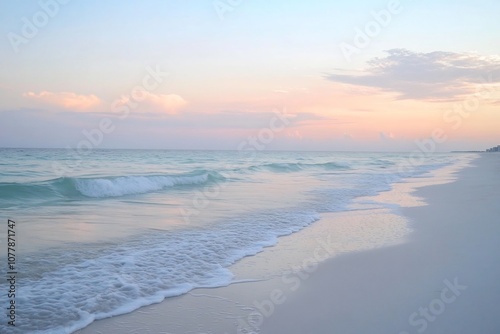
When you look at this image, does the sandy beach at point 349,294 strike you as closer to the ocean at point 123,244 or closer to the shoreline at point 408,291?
the shoreline at point 408,291

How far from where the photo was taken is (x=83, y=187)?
59.9 feet

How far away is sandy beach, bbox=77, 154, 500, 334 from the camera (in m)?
4.36

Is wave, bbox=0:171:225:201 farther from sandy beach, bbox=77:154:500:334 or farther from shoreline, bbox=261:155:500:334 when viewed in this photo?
shoreline, bbox=261:155:500:334

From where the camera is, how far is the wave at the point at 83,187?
52.7ft

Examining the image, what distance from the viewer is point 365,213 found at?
1219cm

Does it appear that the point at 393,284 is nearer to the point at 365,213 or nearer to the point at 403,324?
the point at 403,324

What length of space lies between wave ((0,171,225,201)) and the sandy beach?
11.8m

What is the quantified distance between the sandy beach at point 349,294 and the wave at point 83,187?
11781 millimetres

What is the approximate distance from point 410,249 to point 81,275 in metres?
5.71

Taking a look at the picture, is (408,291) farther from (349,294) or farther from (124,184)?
(124,184)

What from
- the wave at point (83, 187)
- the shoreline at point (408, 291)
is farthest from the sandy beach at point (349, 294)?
the wave at point (83, 187)

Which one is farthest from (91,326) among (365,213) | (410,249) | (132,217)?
(365,213)

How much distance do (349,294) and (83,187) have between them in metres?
15.7

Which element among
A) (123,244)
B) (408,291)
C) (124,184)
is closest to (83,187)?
(124,184)
